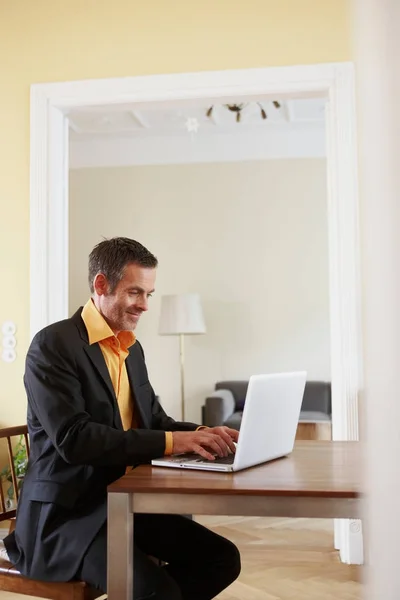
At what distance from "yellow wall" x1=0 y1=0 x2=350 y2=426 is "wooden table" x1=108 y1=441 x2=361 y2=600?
8.60 ft

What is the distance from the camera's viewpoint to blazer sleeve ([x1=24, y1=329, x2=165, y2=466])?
1.84 metres

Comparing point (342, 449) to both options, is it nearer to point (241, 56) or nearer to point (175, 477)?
point (175, 477)

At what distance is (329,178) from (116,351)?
2.16 metres

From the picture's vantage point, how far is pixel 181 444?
75.1 inches

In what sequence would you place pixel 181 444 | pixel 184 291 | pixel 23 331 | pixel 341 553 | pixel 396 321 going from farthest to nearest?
1. pixel 184 291
2. pixel 23 331
3. pixel 341 553
4. pixel 181 444
5. pixel 396 321

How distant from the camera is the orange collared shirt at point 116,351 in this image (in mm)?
2133

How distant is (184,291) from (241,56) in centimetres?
394

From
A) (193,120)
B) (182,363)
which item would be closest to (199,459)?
(182,363)

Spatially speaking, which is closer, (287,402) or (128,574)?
(128,574)

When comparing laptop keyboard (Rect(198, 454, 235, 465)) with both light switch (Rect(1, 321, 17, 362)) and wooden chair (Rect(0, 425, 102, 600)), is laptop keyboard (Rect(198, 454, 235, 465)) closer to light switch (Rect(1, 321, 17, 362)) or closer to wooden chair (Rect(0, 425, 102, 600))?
wooden chair (Rect(0, 425, 102, 600))

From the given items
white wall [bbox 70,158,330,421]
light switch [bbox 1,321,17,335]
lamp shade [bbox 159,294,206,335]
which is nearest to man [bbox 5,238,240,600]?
light switch [bbox 1,321,17,335]

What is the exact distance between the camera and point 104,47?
4168mm

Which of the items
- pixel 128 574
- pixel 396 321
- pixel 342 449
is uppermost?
pixel 396 321

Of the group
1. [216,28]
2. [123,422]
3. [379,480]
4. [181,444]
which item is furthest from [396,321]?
[216,28]
